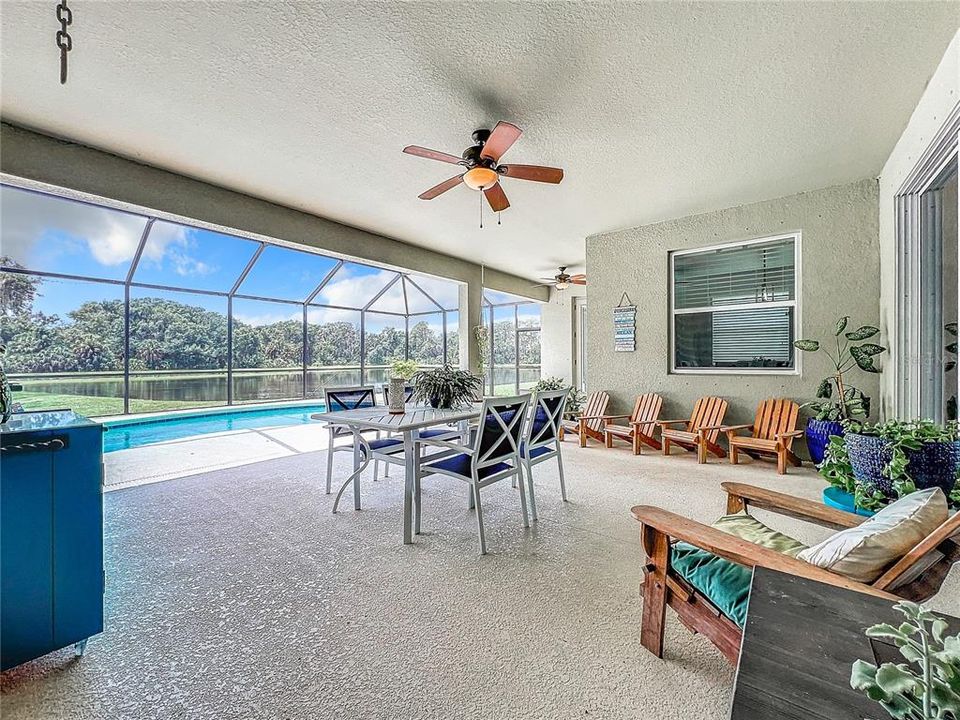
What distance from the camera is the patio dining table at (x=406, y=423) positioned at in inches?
98.3

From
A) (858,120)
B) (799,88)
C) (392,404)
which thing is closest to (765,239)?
(858,120)

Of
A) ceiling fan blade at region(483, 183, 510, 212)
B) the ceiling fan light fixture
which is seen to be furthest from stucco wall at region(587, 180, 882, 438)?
the ceiling fan light fixture

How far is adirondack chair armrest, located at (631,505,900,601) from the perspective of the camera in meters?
1.12

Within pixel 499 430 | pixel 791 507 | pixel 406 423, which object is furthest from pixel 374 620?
pixel 791 507

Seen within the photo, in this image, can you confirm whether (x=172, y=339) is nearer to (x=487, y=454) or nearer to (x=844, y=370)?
(x=487, y=454)

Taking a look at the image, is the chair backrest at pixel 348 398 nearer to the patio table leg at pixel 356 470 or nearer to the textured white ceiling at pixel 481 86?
the patio table leg at pixel 356 470

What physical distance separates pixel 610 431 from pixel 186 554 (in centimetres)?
414

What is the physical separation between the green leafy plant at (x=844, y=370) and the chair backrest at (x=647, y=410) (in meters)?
1.43

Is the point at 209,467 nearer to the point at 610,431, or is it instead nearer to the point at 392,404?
the point at 392,404

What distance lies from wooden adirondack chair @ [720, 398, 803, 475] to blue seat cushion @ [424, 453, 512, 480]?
108 inches

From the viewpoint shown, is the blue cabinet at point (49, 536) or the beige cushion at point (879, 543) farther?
the blue cabinet at point (49, 536)

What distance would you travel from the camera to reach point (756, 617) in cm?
90

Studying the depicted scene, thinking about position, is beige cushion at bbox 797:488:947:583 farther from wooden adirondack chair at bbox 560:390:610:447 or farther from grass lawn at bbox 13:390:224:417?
grass lawn at bbox 13:390:224:417

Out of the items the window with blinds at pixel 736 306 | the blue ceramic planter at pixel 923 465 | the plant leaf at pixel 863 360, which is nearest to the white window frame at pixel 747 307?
the window with blinds at pixel 736 306
